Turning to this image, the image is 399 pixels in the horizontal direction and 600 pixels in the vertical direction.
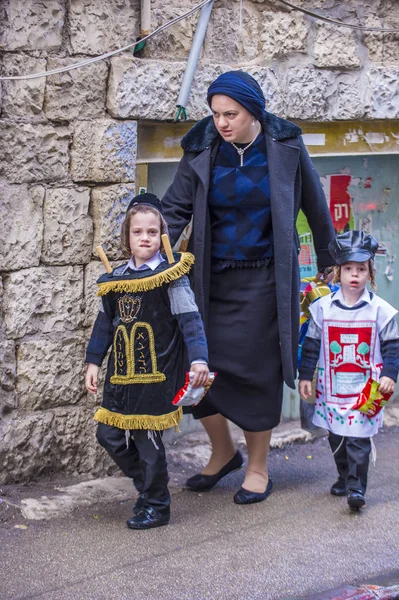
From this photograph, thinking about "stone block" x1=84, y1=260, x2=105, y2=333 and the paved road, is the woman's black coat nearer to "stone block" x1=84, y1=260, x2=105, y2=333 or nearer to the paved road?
"stone block" x1=84, y1=260, x2=105, y2=333

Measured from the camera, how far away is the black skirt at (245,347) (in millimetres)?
4789

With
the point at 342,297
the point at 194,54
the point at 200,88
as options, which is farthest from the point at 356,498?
the point at 194,54

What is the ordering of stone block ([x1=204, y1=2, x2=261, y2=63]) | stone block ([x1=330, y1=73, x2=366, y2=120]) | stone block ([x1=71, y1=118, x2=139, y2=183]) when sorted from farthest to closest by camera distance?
stone block ([x1=330, y1=73, x2=366, y2=120]) → stone block ([x1=204, y1=2, x2=261, y2=63]) → stone block ([x1=71, y1=118, x2=139, y2=183])

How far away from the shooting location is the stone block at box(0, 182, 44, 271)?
466cm

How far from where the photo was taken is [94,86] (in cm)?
483

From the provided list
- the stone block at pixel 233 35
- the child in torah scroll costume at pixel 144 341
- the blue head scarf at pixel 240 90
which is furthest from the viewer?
the stone block at pixel 233 35

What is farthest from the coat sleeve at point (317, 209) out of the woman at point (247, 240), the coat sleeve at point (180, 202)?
the coat sleeve at point (180, 202)

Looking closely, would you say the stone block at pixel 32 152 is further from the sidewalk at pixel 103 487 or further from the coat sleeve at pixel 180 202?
the sidewalk at pixel 103 487

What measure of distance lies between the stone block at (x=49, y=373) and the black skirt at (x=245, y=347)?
→ 23.5 inches

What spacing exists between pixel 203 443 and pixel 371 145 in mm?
1861

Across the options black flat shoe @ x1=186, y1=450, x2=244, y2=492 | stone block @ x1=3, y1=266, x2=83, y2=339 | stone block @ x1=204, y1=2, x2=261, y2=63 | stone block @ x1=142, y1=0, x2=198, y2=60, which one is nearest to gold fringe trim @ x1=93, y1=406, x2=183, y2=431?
stone block @ x1=3, y1=266, x2=83, y2=339

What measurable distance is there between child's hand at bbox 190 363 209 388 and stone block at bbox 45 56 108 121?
51.8 inches

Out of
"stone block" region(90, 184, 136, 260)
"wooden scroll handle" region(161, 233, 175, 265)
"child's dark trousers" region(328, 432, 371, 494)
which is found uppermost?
"stone block" region(90, 184, 136, 260)

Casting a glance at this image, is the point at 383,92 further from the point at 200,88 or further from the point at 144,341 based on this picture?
the point at 144,341
